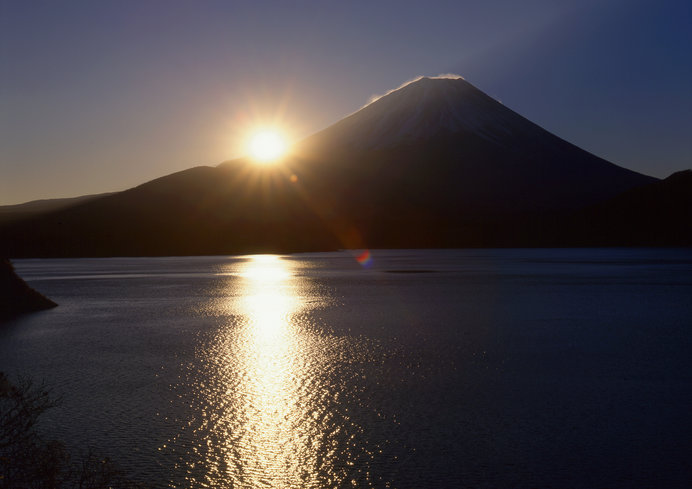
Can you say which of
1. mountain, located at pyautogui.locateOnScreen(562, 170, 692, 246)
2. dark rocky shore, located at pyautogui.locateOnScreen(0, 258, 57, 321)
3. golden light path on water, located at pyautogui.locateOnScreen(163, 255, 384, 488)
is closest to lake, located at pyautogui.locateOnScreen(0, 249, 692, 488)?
golden light path on water, located at pyautogui.locateOnScreen(163, 255, 384, 488)

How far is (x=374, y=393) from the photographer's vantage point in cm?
1316

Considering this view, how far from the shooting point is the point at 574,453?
952 cm

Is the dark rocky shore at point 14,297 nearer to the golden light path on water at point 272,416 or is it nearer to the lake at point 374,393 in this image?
the lake at point 374,393

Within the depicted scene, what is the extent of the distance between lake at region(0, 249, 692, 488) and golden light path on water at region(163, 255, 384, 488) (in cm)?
4

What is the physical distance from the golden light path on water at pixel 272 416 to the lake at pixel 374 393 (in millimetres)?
41

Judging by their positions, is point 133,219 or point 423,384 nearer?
point 423,384

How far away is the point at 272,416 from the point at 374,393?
98.3 inches

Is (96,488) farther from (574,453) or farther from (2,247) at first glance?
(2,247)

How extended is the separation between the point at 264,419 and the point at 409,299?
22.9 metres

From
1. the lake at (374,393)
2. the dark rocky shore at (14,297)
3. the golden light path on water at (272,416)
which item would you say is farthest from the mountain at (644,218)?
the golden light path on water at (272,416)

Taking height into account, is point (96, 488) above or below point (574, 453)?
above

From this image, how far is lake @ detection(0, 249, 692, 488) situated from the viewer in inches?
355

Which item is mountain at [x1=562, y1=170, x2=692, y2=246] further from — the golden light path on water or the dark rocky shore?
the golden light path on water

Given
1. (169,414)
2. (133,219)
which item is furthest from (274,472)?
(133,219)
